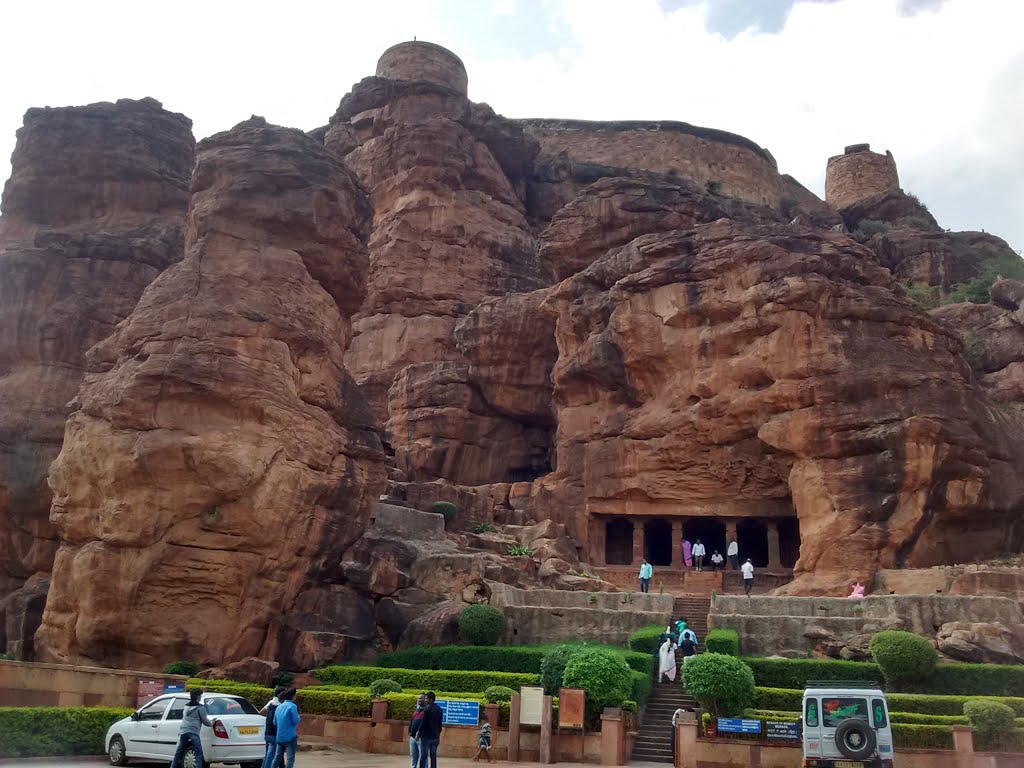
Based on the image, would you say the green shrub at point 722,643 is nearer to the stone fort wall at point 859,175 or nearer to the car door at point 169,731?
the car door at point 169,731

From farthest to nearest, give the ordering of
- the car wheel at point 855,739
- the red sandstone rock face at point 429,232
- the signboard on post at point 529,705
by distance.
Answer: the red sandstone rock face at point 429,232 < the signboard on post at point 529,705 < the car wheel at point 855,739

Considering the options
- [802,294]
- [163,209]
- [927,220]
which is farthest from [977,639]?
[927,220]

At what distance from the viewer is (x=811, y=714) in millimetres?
15062

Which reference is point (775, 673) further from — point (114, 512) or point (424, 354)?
point (424, 354)

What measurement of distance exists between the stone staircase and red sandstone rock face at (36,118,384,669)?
9.08m

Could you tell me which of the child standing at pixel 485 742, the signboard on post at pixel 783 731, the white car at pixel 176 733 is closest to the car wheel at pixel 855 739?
the signboard on post at pixel 783 731

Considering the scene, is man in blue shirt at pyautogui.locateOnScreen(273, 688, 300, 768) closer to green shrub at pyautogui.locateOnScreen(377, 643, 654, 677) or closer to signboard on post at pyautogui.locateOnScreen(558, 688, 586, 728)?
signboard on post at pyautogui.locateOnScreen(558, 688, 586, 728)

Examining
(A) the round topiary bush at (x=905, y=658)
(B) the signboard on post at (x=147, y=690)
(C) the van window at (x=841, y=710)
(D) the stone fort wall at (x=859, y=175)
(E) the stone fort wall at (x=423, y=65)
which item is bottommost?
(B) the signboard on post at (x=147, y=690)

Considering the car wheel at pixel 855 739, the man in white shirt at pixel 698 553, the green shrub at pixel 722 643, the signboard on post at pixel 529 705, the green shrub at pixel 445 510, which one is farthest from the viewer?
the man in white shirt at pixel 698 553

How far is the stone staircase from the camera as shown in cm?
2009

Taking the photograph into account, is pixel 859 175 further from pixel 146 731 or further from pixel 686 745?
pixel 146 731

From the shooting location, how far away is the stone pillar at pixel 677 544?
1519 inches

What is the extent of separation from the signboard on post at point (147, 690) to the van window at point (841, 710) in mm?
12938

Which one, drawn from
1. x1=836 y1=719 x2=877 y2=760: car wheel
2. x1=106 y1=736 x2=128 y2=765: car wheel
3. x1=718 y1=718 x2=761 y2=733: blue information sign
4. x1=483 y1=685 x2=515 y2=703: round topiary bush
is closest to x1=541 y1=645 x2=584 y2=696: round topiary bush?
x1=483 y1=685 x2=515 y2=703: round topiary bush
